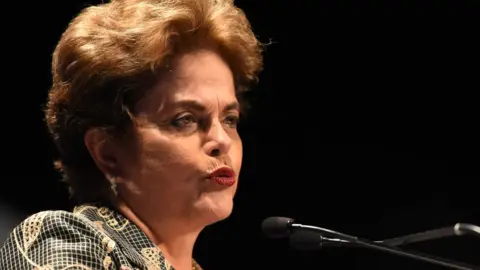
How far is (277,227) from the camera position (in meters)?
1.50

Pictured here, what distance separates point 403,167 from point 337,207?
0.78 feet

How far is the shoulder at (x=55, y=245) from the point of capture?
129cm

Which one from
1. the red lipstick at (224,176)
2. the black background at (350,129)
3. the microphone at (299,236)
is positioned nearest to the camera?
the microphone at (299,236)

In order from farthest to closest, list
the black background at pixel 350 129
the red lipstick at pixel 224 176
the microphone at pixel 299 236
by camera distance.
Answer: the black background at pixel 350 129 < the red lipstick at pixel 224 176 < the microphone at pixel 299 236

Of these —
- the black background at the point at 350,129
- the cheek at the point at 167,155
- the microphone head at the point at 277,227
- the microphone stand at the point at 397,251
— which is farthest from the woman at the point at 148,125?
the black background at the point at 350,129

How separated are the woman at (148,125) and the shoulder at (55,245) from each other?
14 centimetres

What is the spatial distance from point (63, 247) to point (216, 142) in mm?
377

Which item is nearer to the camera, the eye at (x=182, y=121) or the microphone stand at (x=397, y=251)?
the microphone stand at (x=397, y=251)

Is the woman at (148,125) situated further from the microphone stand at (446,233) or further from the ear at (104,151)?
the microphone stand at (446,233)

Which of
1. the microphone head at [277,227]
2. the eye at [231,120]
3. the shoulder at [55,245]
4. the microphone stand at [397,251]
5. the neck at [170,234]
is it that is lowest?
the shoulder at [55,245]

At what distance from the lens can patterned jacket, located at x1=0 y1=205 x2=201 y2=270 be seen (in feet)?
4.23

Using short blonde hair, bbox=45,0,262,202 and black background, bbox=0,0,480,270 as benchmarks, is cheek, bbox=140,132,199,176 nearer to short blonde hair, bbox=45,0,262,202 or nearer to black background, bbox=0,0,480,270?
short blonde hair, bbox=45,0,262,202

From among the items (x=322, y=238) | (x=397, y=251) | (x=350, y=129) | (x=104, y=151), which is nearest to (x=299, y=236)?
(x=322, y=238)

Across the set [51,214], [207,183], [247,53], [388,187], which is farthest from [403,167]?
[51,214]
